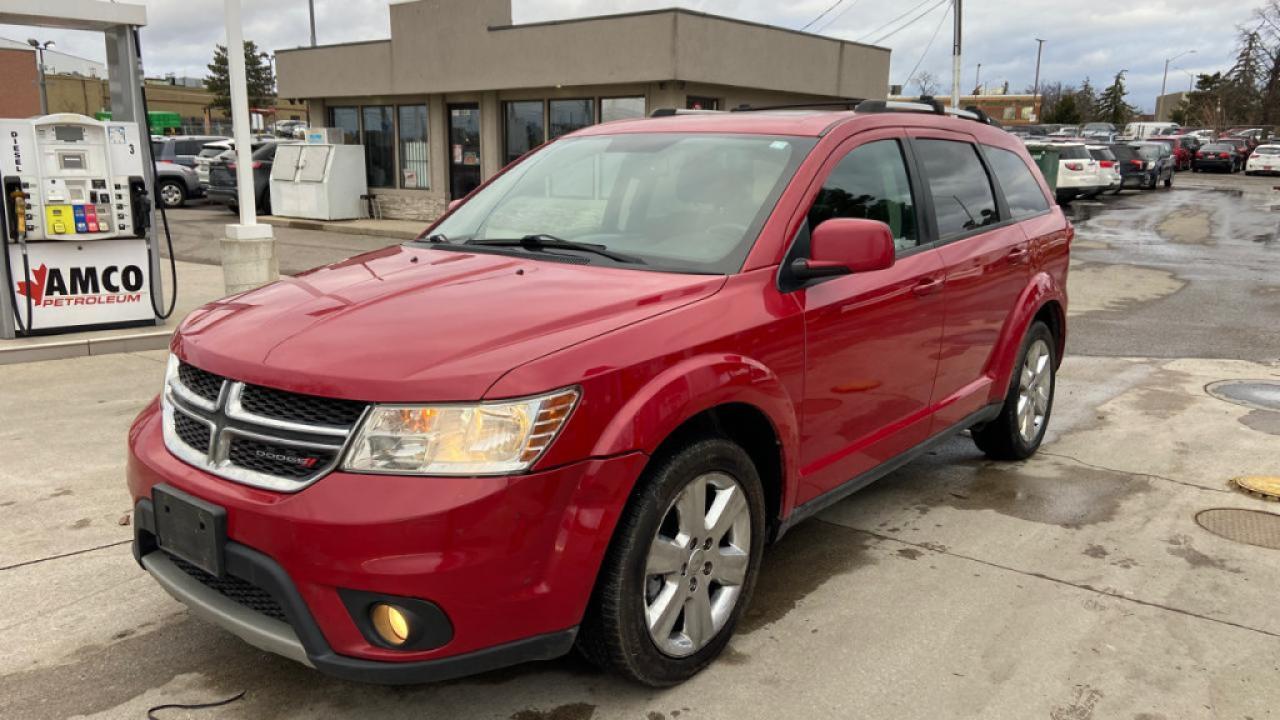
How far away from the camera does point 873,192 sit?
3957 millimetres

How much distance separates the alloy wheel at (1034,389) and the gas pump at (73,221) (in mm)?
6860

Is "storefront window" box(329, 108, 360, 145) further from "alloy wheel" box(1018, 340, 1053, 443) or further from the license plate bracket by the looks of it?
the license plate bracket

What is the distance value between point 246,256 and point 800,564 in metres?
6.53

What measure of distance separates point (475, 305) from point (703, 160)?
1303 millimetres

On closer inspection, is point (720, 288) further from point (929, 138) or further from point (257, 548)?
point (929, 138)

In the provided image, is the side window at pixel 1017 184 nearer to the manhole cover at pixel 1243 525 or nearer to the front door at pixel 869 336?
the front door at pixel 869 336

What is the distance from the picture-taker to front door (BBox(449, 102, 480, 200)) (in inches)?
776

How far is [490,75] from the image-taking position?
18.5 metres

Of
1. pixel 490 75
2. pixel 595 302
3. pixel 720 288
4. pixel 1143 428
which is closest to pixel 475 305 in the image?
pixel 595 302

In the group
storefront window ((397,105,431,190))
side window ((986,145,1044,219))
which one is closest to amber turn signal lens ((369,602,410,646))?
side window ((986,145,1044,219))

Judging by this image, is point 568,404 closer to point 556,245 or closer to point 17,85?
point 556,245

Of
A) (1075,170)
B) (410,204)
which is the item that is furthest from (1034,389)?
(1075,170)

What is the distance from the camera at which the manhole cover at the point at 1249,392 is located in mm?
6590

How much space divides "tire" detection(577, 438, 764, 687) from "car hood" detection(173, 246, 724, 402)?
464 millimetres
